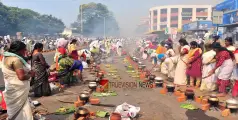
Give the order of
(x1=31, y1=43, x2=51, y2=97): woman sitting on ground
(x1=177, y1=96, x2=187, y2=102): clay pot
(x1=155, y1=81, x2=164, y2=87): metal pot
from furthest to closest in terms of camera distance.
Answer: (x1=155, y1=81, x2=164, y2=87): metal pot
(x1=177, y1=96, x2=187, y2=102): clay pot
(x1=31, y1=43, x2=51, y2=97): woman sitting on ground

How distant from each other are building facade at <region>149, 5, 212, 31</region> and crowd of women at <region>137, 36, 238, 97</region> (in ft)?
283

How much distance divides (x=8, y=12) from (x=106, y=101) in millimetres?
45135

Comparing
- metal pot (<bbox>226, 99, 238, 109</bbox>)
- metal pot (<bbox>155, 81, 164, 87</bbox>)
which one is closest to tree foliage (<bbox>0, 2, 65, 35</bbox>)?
metal pot (<bbox>155, 81, 164, 87</bbox>)

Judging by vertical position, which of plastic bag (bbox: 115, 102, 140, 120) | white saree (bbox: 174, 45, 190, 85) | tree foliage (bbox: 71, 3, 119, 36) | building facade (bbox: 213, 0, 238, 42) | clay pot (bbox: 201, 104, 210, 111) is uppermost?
tree foliage (bbox: 71, 3, 119, 36)

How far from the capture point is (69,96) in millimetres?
8312

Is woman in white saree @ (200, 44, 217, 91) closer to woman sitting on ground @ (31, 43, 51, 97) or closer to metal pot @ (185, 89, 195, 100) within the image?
metal pot @ (185, 89, 195, 100)

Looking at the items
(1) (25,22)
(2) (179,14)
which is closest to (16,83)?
(1) (25,22)

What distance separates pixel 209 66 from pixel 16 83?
6.44 m

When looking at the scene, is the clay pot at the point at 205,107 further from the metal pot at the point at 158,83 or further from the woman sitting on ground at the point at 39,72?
the woman sitting on ground at the point at 39,72

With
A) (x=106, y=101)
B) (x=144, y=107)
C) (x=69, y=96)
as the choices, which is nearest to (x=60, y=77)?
(x=69, y=96)

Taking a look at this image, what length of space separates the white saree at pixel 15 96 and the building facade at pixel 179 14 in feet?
303

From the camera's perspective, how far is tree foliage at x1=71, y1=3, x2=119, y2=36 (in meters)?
80.8

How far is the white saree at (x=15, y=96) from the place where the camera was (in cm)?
461

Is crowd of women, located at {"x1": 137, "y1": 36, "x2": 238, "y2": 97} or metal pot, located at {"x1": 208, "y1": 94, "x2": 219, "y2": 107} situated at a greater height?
crowd of women, located at {"x1": 137, "y1": 36, "x2": 238, "y2": 97}
